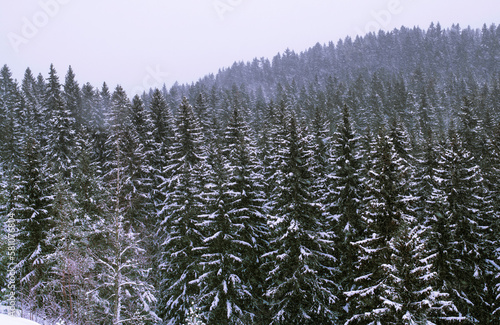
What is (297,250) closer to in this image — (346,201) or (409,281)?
(346,201)

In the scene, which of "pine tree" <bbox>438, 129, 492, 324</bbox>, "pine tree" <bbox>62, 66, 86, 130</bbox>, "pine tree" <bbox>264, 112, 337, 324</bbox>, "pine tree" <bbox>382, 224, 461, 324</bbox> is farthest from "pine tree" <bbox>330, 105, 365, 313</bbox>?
"pine tree" <bbox>62, 66, 86, 130</bbox>

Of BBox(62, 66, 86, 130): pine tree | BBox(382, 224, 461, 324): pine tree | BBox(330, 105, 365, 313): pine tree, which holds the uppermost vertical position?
BBox(62, 66, 86, 130): pine tree

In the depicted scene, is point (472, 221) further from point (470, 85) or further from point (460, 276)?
point (470, 85)

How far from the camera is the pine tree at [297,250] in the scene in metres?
19.1

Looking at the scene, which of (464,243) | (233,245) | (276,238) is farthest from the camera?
(233,245)

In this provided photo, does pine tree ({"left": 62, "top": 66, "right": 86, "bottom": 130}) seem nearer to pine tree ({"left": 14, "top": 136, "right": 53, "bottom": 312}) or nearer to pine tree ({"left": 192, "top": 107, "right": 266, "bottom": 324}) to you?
pine tree ({"left": 14, "top": 136, "right": 53, "bottom": 312})

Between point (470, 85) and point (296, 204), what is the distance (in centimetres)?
10091

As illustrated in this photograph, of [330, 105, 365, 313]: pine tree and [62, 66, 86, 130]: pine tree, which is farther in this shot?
[62, 66, 86, 130]: pine tree

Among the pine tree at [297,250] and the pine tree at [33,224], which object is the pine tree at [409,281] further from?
the pine tree at [33,224]

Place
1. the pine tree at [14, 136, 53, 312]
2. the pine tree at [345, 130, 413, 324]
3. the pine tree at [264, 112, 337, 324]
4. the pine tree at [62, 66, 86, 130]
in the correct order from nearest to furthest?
the pine tree at [345, 130, 413, 324] → the pine tree at [264, 112, 337, 324] → the pine tree at [14, 136, 53, 312] → the pine tree at [62, 66, 86, 130]

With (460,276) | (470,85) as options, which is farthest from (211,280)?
(470,85)

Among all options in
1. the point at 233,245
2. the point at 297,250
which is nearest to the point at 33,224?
the point at 233,245

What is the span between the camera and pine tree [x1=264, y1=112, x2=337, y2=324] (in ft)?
62.8

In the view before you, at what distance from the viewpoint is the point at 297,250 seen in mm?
19906
